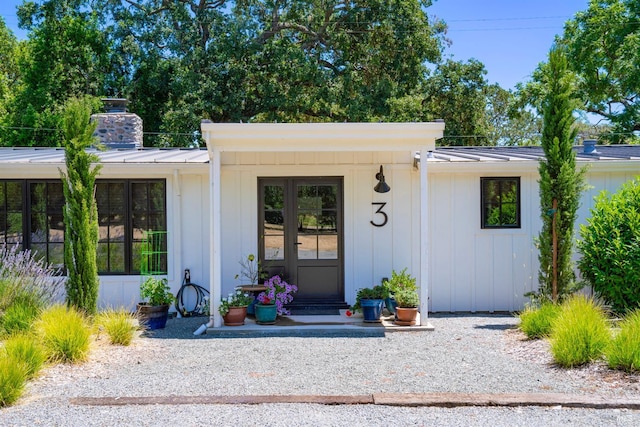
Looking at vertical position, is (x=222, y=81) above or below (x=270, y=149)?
above

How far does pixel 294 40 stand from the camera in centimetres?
2086

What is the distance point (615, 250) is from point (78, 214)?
6711 mm

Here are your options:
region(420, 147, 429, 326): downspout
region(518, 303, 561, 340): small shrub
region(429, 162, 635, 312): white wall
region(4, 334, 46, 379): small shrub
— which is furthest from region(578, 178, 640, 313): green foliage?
region(4, 334, 46, 379): small shrub

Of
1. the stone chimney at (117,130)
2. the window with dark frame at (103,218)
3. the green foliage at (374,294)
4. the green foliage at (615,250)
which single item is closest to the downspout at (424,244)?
the green foliage at (374,294)

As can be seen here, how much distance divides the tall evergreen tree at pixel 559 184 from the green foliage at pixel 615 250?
0.43 m

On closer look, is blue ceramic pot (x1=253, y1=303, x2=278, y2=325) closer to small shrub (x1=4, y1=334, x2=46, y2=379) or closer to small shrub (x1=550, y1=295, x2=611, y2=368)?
small shrub (x1=4, y1=334, x2=46, y2=379)

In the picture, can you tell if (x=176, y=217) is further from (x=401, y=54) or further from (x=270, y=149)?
(x=401, y=54)

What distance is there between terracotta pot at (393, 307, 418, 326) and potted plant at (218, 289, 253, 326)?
2.00 meters

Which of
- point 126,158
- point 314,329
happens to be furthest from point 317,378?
point 126,158

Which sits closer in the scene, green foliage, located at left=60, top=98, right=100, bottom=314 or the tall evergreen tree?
green foliage, located at left=60, top=98, right=100, bottom=314

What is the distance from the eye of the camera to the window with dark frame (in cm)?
892

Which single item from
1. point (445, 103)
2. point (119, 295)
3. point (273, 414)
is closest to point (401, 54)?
point (445, 103)

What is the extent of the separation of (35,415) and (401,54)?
17.4 meters

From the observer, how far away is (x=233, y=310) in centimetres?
793
